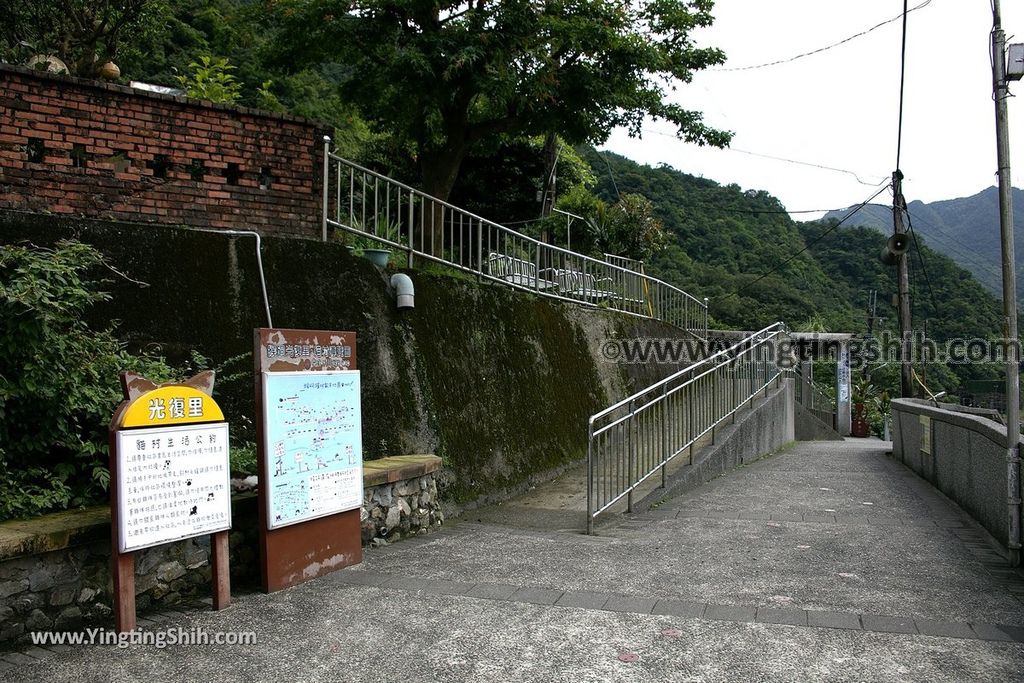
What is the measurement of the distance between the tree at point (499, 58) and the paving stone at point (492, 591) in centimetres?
793

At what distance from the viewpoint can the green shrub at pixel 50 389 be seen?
4.40 meters

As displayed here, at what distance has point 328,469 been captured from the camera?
536 cm

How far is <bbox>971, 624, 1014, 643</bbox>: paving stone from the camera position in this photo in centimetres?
416

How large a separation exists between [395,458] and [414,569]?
4.95 ft

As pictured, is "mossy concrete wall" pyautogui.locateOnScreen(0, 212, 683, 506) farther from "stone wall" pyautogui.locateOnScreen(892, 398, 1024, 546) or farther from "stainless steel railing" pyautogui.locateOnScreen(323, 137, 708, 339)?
"stone wall" pyautogui.locateOnScreen(892, 398, 1024, 546)

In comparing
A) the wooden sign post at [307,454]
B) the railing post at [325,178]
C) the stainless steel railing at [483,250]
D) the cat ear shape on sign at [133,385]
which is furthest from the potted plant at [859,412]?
the cat ear shape on sign at [133,385]

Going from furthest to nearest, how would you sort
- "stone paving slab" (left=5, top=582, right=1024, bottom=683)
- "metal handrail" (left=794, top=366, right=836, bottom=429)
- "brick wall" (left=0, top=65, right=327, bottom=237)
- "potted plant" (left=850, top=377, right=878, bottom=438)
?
"potted plant" (left=850, top=377, right=878, bottom=438)
"metal handrail" (left=794, top=366, right=836, bottom=429)
"brick wall" (left=0, top=65, right=327, bottom=237)
"stone paving slab" (left=5, top=582, right=1024, bottom=683)

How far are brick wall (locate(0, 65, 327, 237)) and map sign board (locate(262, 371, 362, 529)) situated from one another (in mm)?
2330

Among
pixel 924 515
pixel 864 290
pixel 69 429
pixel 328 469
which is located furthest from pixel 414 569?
pixel 864 290

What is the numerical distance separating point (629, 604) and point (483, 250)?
6.99 metres

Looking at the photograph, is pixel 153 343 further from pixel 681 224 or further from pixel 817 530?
pixel 681 224

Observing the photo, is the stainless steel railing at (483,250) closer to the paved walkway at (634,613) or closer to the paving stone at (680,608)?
the paved walkway at (634,613)

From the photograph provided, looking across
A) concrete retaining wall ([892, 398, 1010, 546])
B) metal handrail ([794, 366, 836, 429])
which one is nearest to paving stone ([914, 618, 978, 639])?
concrete retaining wall ([892, 398, 1010, 546])

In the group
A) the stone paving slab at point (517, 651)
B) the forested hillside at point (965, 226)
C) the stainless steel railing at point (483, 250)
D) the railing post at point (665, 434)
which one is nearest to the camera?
the stone paving slab at point (517, 651)
